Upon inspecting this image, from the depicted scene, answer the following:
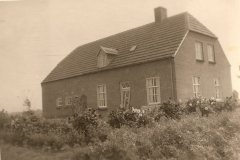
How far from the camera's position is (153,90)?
14.0 meters

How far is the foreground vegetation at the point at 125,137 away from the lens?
597 centimetres

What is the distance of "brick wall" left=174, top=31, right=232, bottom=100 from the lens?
1348cm

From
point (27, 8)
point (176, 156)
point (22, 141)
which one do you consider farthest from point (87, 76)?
point (176, 156)

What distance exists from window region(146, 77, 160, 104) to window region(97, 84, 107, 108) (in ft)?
12.3

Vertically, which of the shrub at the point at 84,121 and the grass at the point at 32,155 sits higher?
the shrub at the point at 84,121

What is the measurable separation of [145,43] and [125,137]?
10.0 m

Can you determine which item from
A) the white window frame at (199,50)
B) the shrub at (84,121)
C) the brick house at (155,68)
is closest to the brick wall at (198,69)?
the brick house at (155,68)

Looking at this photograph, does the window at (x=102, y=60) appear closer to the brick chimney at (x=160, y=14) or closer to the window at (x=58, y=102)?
the brick chimney at (x=160, y=14)

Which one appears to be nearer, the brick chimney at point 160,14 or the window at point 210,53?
the window at point 210,53

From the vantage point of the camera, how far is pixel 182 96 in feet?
43.7

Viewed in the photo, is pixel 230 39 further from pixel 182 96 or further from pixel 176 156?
pixel 182 96

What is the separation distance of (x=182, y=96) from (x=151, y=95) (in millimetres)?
1884

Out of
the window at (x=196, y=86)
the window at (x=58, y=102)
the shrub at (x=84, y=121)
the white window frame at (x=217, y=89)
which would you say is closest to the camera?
the shrub at (x=84, y=121)

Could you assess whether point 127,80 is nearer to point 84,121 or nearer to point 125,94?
point 125,94
